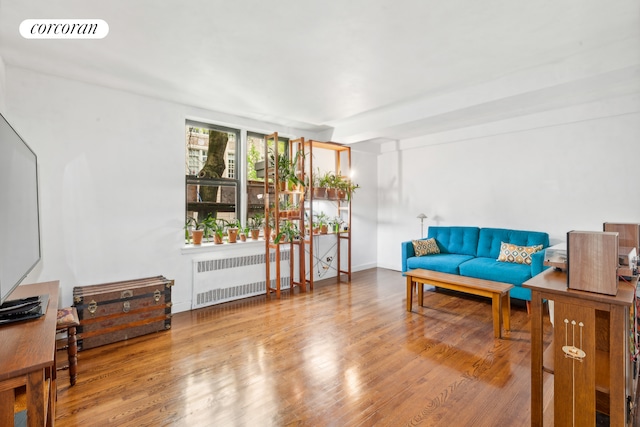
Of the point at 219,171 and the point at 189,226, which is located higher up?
the point at 219,171

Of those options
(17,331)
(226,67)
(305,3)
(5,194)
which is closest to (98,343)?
(17,331)

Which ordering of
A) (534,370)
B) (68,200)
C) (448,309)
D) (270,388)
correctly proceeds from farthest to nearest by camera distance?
(448,309) < (68,200) < (270,388) < (534,370)

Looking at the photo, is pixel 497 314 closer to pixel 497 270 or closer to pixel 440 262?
pixel 497 270

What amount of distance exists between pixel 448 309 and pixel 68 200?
4.34m

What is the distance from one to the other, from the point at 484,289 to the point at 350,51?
2611 mm

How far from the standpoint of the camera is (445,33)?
227 centimetres

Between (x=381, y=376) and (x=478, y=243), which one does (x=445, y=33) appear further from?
(x=478, y=243)

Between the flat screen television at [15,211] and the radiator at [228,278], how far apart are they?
1937mm

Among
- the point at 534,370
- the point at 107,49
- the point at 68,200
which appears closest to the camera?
the point at 534,370

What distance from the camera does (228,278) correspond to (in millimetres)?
4059

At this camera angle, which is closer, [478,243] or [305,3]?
[305,3]

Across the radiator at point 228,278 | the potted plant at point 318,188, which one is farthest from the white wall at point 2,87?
the potted plant at point 318,188

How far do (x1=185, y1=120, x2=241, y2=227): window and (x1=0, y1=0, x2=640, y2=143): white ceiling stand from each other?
575 millimetres

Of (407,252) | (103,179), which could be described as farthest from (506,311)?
(103,179)
